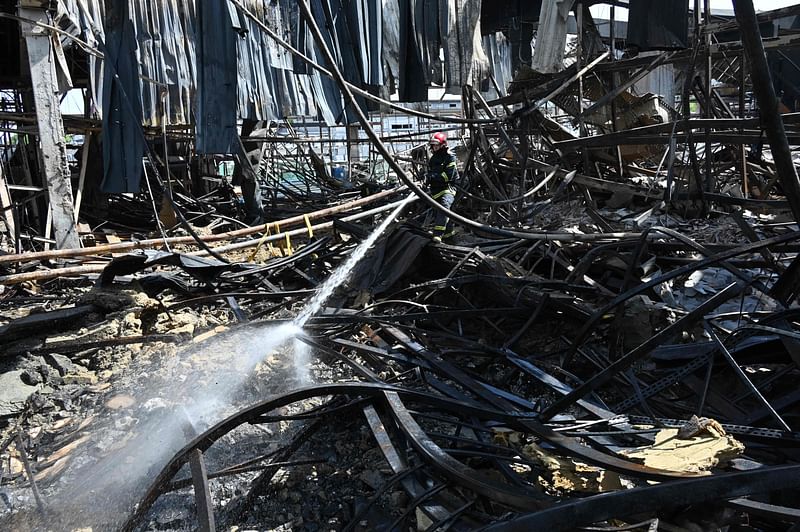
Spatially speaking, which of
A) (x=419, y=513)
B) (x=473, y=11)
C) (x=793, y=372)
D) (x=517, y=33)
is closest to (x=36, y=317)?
(x=419, y=513)

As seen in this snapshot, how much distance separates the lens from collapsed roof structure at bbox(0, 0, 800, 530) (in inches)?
97.0

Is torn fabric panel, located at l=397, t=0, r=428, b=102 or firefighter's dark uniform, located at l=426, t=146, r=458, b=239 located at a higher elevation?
torn fabric panel, located at l=397, t=0, r=428, b=102

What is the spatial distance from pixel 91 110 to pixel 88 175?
1282mm

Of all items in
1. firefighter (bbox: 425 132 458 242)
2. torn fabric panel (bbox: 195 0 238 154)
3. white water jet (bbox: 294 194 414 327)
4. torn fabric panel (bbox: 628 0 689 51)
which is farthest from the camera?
torn fabric panel (bbox: 195 0 238 154)

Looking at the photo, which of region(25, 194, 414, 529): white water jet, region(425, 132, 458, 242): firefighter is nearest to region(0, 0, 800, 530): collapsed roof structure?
region(25, 194, 414, 529): white water jet

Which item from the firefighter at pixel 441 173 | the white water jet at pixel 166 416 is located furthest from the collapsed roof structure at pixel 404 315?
the firefighter at pixel 441 173

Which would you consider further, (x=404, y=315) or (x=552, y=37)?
(x=552, y=37)

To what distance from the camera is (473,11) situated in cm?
995

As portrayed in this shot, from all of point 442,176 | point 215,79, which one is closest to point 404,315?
point 442,176

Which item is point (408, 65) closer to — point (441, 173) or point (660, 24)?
point (441, 173)

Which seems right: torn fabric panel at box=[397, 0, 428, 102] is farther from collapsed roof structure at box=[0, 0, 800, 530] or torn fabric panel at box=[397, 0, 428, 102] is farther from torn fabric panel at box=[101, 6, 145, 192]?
torn fabric panel at box=[101, 6, 145, 192]

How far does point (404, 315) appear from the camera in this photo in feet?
15.4

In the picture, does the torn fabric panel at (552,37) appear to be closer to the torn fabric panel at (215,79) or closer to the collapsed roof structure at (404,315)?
the collapsed roof structure at (404,315)

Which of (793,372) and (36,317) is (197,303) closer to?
(36,317)
